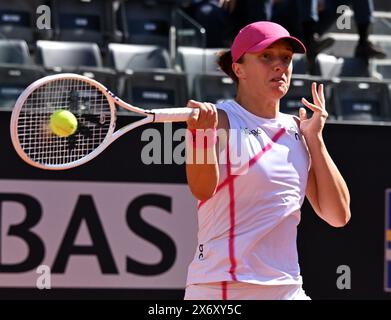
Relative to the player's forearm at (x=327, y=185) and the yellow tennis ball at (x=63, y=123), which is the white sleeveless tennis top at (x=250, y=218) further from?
the yellow tennis ball at (x=63, y=123)

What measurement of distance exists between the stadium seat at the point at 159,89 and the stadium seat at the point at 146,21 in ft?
4.08

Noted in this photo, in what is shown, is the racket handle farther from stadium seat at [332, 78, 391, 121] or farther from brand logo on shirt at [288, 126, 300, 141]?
stadium seat at [332, 78, 391, 121]

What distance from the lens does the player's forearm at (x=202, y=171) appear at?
3223 mm

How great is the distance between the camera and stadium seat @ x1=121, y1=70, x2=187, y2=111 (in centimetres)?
691

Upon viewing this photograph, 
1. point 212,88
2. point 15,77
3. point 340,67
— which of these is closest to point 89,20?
point 212,88

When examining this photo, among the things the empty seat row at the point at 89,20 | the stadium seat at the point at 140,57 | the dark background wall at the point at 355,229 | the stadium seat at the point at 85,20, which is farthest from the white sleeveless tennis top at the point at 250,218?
the stadium seat at the point at 85,20

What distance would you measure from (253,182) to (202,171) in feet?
0.69

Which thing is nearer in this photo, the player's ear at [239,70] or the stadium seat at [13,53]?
the player's ear at [239,70]

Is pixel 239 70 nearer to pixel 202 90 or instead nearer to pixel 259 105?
pixel 259 105

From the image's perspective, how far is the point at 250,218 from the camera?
333 cm

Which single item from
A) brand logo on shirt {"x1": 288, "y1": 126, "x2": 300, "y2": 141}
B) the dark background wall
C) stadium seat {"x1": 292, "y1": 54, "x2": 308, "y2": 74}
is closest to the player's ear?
brand logo on shirt {"x1": 288, "y1": 126, "x2": 300, "y2": 141}

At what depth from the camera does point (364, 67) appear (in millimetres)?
7941

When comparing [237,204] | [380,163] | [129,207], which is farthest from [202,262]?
[380,163]

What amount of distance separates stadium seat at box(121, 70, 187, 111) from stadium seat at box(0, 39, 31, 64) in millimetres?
804
